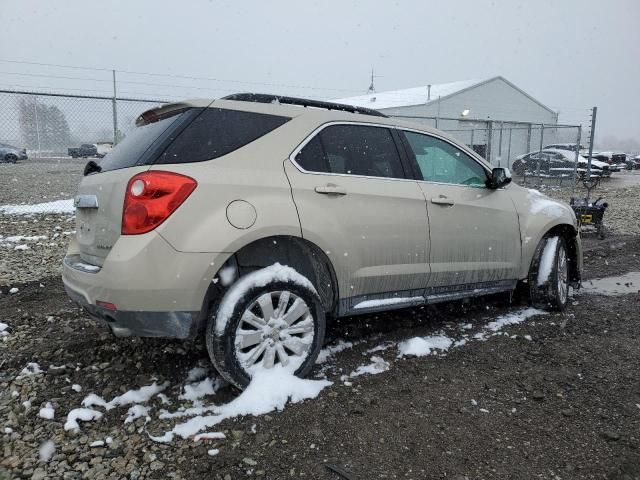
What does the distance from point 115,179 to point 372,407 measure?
197 cm

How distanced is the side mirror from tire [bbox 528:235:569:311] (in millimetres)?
798

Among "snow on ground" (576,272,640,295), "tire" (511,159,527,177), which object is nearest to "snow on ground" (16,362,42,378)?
"snow on ground" (576,272,640,295)

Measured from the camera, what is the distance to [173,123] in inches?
113

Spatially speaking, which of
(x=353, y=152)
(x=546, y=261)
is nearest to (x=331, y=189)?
(x=353, y=152)

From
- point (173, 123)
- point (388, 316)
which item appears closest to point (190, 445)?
point (173, 123)

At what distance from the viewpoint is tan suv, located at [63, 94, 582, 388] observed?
260cm

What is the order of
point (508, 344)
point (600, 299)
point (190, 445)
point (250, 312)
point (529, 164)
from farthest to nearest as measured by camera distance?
point (529, 164)
point (600, 299)
point (508, 344)
point (250, 312)
point (190, 445)

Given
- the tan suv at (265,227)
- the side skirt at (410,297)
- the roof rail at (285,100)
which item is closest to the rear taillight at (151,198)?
the tan suv at (265,227)

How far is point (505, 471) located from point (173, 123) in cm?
254

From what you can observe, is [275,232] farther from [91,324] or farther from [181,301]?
[91,324]

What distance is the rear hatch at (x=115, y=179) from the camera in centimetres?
270

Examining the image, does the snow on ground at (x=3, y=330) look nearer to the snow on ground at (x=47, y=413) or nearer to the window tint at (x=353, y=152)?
the snow on ground at (x=47, y=413)

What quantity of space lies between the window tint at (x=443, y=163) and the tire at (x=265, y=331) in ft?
4.85

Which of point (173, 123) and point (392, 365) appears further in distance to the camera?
point (392, 365)
